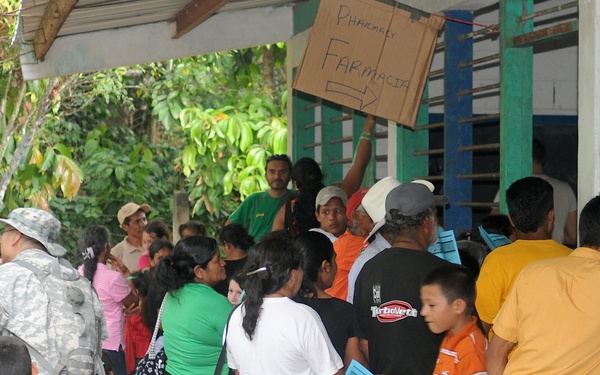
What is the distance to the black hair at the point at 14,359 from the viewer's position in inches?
117

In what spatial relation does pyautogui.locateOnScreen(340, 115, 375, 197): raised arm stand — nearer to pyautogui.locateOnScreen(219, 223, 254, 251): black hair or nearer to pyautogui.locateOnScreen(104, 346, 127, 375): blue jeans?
pyautogui.locateOnScreen(219, 223, 254, 251): black hair

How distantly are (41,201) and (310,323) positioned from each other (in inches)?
310

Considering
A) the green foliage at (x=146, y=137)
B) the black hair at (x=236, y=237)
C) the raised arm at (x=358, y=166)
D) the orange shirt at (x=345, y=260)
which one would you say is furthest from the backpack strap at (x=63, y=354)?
the green foliage at (x=146, y=137)

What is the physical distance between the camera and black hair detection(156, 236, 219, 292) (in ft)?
16.3

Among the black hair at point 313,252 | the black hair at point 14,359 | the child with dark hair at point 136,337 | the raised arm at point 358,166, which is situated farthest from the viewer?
the child with dark hair at point 136,337

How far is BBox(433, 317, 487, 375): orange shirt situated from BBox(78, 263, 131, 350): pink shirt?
337 cm

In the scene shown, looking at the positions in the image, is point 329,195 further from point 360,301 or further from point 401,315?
point 401,315

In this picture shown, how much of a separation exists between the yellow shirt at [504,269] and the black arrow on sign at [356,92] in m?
2.03

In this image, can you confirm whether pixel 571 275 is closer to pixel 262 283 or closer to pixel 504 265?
pixel 504 265

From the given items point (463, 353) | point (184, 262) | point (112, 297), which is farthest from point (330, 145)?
point (463, 353)

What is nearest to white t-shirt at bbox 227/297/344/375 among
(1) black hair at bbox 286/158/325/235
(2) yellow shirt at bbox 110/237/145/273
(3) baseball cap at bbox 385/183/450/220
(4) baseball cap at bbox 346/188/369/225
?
(3) baseball cap at bbox 385/183/450/220

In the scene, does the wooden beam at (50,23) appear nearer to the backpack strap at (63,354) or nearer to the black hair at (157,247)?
the black hair at (157,247)

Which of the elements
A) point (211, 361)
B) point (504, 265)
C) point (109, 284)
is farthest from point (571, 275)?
point (109, 284)

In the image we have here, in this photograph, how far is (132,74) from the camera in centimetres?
1522
